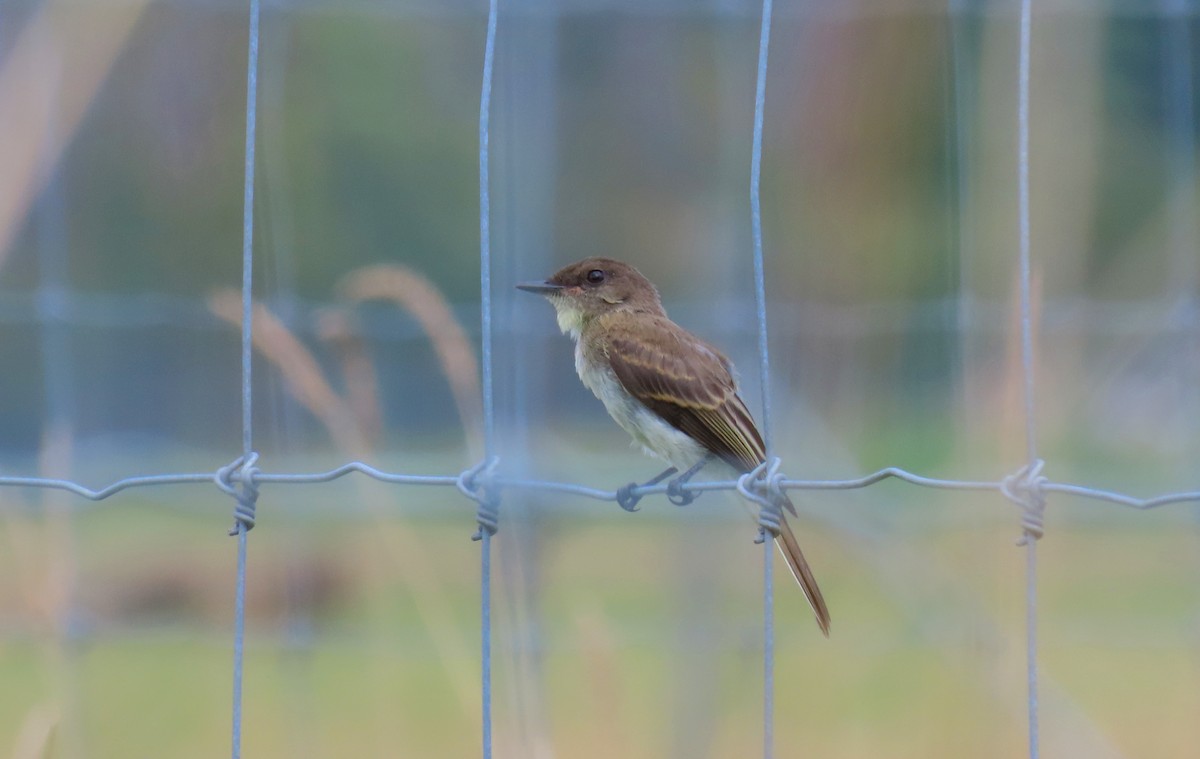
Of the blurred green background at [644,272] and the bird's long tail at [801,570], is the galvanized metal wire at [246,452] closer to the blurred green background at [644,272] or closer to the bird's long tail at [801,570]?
the bird's long tail at [801,570]

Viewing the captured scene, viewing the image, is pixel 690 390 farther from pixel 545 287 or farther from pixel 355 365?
pixel 355 365

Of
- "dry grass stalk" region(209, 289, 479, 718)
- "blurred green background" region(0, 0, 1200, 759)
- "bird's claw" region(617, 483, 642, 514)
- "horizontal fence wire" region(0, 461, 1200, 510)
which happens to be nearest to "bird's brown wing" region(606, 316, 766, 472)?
"bird's claw" region(617, 483, 642, 514)

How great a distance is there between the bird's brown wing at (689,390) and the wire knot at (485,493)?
0.97 m

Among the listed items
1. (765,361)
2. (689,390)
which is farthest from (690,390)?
(765,361)

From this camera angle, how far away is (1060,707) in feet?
10.8

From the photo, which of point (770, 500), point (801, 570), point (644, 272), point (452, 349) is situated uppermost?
point (644, 272)

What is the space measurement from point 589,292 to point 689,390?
397 mm

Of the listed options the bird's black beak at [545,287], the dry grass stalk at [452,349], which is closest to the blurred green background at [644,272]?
the dry grass stalk at [452,349]

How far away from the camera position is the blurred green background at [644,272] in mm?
3623

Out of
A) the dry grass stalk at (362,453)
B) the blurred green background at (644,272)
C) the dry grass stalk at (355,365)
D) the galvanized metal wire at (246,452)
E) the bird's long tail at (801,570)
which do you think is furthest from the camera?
the blurred green background at (644,272)

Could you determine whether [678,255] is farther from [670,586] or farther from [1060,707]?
[1060,707]

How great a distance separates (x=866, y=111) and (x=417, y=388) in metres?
1.64

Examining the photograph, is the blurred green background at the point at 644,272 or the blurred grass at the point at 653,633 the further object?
Answer: the blurred green background at the point at 644,272

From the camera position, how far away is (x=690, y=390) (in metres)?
2.34
